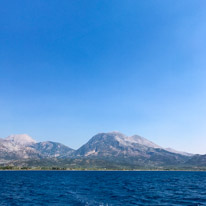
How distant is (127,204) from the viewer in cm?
6488

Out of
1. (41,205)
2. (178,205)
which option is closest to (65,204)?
(41,205)

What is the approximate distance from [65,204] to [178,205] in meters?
37.7

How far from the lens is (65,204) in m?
63.4

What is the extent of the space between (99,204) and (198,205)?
3346cm

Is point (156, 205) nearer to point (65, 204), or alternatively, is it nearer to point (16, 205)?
point (65, 204)

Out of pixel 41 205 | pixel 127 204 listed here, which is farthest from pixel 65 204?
pixel 127 204

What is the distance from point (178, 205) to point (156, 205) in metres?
7.97

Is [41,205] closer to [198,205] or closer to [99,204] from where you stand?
[99,204]

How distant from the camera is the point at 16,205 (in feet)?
209

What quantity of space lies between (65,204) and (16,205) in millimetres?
16123

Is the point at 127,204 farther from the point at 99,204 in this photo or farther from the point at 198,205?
the point at 198,205

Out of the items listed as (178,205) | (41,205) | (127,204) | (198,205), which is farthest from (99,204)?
(198,205)

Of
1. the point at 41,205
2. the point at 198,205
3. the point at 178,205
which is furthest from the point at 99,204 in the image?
the point at 198,205

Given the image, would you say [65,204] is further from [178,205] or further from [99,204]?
[178,205]
